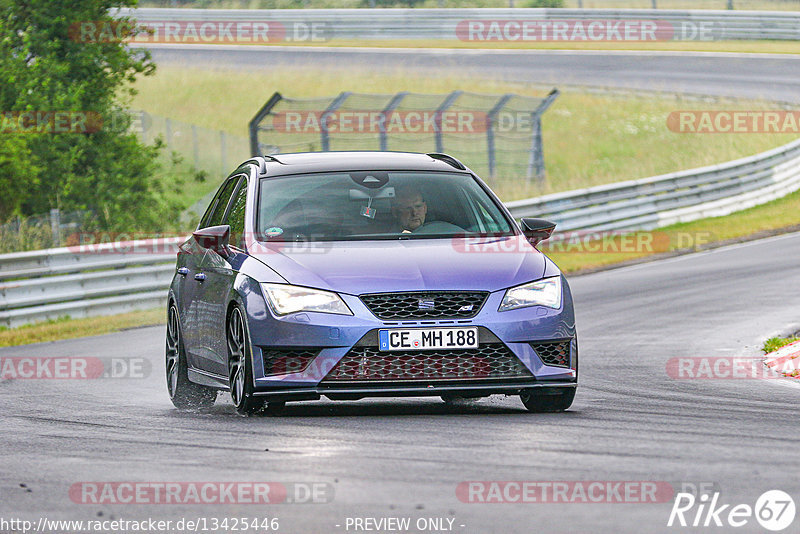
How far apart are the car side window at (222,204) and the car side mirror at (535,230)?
2.17m

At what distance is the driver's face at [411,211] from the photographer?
9211mm

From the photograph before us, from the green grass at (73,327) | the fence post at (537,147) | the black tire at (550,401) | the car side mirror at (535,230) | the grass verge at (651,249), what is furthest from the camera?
the fence post at (537,147)

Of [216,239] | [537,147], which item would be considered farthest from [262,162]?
[537,147]

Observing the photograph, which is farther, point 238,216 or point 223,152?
point 223,152

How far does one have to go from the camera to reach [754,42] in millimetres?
46250

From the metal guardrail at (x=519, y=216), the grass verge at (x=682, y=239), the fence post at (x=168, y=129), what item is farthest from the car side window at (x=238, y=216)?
the fence post at (x=168, y=129)

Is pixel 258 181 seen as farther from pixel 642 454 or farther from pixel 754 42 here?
pixel 754 42

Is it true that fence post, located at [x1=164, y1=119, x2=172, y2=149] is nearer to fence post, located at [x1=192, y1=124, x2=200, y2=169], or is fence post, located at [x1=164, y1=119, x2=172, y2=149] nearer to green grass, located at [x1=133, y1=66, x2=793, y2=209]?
fence post, located at [x1=192, y1=124, x2=200, y2=169]

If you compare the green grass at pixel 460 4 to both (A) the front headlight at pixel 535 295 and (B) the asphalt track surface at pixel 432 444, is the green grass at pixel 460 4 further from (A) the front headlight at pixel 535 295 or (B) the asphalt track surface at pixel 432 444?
(A) the front headlight at pixel 535 295

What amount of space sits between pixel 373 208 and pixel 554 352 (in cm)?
157

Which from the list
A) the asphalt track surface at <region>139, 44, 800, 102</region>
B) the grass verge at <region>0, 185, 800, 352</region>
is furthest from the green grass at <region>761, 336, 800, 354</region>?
the asphalt track surface at <region>139, 44, 800, 102</region>

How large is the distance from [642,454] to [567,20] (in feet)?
132

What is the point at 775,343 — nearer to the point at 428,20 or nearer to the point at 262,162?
the point at 262,162

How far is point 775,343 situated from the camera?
13.0m
